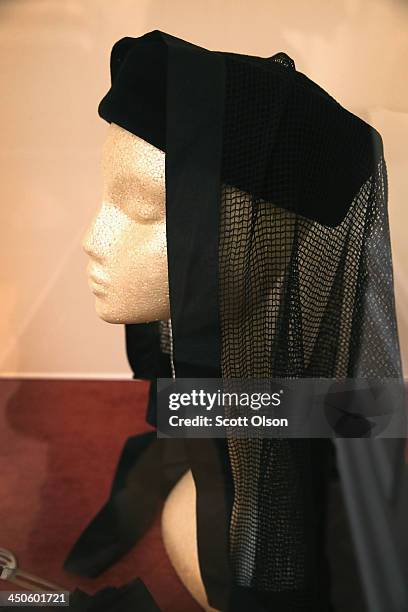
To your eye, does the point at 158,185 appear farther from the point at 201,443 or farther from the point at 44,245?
the point at 201,443

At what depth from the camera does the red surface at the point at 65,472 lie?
1306 mm

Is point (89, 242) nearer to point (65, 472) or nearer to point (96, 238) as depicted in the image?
point (96, 238)

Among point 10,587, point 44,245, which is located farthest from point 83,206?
point 10,587

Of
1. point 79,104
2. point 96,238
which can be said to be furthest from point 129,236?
point 79,104

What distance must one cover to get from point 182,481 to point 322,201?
2.42 ft

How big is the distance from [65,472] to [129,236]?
0.71m

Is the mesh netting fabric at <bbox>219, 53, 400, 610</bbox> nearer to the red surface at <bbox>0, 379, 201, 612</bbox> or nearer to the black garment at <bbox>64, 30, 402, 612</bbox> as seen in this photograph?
the black garment at <bbox>64, 30, 402, 612</bbox>

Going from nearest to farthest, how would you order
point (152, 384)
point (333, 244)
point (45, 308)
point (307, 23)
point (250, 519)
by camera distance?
point (307, 23)
point (333, 244)
point (250, 519)
point (45, 308)
point (152, 384)

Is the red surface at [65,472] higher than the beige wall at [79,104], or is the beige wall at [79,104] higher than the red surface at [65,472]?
the beige wall at [79,104]

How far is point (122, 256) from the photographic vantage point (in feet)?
3.39

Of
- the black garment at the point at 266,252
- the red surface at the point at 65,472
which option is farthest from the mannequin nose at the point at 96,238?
the red surface at the point at 65,472

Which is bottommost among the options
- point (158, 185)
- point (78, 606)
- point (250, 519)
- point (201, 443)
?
point (78, 606)

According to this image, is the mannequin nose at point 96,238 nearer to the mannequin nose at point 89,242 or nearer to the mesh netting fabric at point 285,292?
the mannequin nose at point 89,242

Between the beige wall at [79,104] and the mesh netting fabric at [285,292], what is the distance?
4cm
